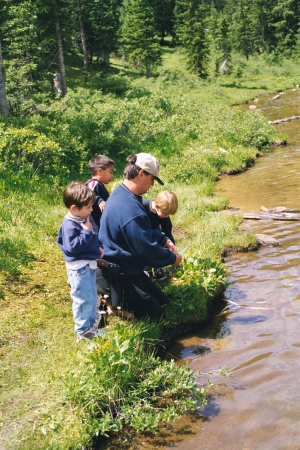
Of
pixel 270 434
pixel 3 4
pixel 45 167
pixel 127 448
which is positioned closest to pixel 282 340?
pixel 270 434

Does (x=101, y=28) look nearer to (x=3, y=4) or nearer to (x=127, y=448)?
(x=3, y=4)

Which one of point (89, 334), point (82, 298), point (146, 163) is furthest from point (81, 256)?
point (146, 163)

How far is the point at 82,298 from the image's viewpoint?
4973 millimetres

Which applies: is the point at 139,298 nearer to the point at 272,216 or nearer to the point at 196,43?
the point at 272,216

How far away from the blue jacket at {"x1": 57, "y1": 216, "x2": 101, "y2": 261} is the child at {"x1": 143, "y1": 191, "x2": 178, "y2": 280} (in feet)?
3.91

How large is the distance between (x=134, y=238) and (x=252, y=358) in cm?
202

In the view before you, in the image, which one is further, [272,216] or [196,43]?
[196,43]

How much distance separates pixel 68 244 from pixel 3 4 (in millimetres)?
21543

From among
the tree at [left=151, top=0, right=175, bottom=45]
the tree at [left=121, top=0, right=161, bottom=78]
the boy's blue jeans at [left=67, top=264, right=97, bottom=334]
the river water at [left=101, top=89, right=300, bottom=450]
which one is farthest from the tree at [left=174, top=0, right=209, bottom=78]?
the boy's blue jeans at [left=67, top=264, right=97, bottom=334]

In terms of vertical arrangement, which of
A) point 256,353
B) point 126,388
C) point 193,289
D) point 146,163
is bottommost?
point 256,353

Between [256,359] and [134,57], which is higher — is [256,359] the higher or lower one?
the lower one

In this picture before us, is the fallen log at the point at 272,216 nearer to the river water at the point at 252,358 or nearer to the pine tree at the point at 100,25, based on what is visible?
the river water at the point at 252,358

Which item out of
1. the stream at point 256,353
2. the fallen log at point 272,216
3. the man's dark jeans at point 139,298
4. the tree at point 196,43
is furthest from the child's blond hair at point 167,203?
the tree at point 196,43

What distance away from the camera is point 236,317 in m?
6.12
